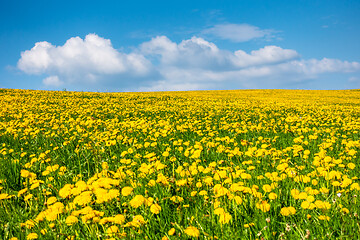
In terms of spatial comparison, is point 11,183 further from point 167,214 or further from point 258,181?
point 258,181

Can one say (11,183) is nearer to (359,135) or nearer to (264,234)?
(264,234)

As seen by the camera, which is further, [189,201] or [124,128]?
[124,128]

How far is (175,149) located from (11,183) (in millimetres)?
2662

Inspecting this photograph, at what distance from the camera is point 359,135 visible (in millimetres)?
6137

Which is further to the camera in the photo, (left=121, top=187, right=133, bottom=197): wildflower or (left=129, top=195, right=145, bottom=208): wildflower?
(left=121, top=187, right=133, bottom=197): wildflower

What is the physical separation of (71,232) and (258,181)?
1939 mm

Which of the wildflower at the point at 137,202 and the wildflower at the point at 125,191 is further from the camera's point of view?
the wildflower at the point at 125,191

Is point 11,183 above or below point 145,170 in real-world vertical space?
below

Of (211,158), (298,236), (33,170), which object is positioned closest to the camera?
(298,236)

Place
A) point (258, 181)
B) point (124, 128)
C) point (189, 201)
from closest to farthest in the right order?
point (189, 201) → point (258, 181) → point (124, 128)

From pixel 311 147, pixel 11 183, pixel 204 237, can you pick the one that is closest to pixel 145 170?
pixel 204 237

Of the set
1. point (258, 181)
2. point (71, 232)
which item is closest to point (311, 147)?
point (258, 181)

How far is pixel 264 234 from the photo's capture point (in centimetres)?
152

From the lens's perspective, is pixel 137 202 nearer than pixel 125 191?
Yes
